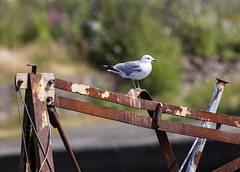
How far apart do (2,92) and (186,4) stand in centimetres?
576

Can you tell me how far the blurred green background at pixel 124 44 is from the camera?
9.09 m

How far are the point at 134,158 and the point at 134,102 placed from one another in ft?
8.78

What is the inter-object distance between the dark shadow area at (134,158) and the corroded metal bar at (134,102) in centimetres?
236

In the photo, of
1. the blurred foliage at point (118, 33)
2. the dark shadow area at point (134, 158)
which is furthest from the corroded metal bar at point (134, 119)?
the blurred foliage at point (118, 33)

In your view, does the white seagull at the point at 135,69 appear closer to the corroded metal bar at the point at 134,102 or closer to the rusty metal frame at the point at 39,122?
the corroded metal bar at the point at 134,102

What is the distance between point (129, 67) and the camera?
2322 mm

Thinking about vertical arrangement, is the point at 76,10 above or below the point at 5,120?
above

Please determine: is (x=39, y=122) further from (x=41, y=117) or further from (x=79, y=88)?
(x=79, y=88)

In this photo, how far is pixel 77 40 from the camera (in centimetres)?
1009

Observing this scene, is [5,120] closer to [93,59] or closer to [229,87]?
[93,59]

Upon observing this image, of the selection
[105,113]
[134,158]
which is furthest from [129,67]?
[134,158]

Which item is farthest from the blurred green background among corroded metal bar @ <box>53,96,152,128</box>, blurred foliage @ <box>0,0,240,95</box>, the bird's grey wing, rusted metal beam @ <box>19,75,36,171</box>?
Answer: corroded metal bar @ <box>53,96,152,128</box>

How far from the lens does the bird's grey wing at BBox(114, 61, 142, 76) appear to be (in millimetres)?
2303

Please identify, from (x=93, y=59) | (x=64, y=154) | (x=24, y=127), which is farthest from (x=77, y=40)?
(x=24, y=127)
